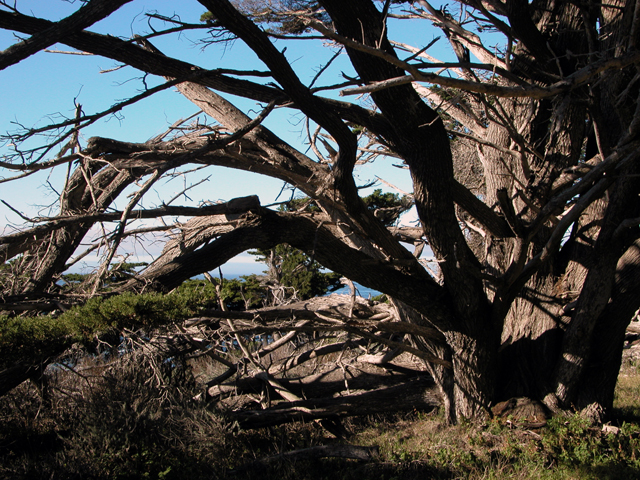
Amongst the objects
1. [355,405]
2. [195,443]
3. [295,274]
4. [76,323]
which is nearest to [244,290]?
[295,274]

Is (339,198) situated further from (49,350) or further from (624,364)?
(624,364)

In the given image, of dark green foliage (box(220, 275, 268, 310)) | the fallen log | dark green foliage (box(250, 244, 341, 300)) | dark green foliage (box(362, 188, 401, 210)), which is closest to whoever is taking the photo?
the fallen log

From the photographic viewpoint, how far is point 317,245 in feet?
14.8

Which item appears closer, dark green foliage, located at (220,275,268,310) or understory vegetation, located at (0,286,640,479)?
understory vegetation, located at (0,286,640,479)

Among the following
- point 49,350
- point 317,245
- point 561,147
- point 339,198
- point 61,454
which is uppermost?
point 561,147

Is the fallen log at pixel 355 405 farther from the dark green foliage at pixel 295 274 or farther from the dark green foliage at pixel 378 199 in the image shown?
the dark green foliage at pixel 378 199

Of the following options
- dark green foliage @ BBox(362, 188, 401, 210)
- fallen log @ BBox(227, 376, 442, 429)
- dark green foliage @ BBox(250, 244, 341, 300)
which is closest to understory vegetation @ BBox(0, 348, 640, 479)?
fallen log @ BBox(227, 376, 442, 429)

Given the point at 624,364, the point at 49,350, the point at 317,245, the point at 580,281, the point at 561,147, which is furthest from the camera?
the point at 624,364

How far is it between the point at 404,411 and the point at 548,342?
2.21 metres

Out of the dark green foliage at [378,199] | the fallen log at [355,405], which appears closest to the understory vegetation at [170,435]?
the fallen log at [355,405]

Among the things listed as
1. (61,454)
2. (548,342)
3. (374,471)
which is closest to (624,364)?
(548,342)

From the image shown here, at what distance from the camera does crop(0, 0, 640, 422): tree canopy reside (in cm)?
388

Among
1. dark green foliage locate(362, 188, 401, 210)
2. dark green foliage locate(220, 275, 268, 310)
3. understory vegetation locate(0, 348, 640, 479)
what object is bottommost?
understory vegetation locate(0, 348, 640, 479)

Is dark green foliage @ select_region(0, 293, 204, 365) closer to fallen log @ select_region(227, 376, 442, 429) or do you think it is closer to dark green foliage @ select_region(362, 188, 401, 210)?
fallen log @ select_region(227, 376, 442, 429)
